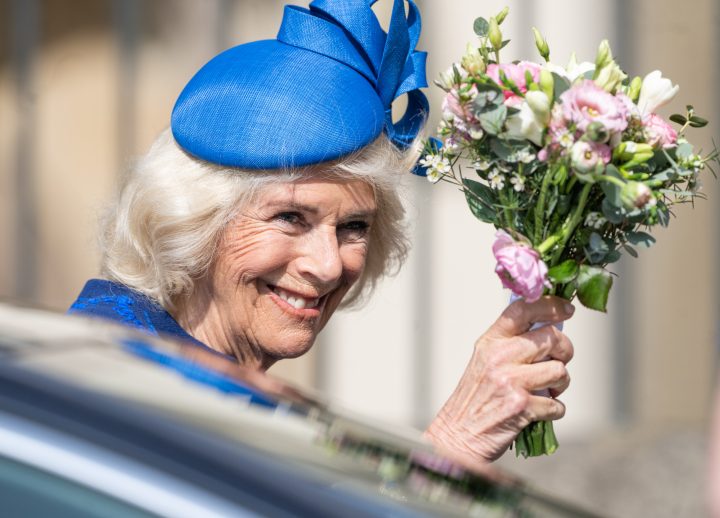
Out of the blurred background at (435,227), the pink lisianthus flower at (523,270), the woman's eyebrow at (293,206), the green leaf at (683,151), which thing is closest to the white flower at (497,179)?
the pink lisianthus flower at (523,270)

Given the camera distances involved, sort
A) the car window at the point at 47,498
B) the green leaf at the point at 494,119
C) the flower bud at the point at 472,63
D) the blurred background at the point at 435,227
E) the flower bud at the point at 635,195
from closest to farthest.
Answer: the car window at the point at 47,498 → the flower bud at the point at 635,195 → the green leaf at the point at 494,119 → the flower bud at the point at 472,63 → the blurred background at the point at 435,227

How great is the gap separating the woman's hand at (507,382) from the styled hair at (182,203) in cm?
52

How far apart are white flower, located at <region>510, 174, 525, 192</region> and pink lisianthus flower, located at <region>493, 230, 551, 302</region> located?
0.36 feet

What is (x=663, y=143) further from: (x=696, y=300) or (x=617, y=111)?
(x=696, y=300)

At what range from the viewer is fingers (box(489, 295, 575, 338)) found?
8.61 feet

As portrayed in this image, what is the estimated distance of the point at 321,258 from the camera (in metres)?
2.87

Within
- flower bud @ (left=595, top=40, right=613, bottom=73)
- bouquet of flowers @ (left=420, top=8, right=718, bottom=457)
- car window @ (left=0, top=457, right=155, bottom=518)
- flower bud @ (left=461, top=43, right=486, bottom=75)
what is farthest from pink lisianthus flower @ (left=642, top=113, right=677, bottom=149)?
car window @ (left=0, top=457, right=155, bottom=518)

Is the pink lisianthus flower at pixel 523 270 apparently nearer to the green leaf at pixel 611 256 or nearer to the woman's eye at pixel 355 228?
the green leaf at pixel 611 256

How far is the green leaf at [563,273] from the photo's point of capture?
2.54 m

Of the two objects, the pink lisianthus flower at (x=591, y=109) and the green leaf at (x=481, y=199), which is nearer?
the pink lisianthus flower at (x=591, y=109)

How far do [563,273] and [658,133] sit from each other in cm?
33

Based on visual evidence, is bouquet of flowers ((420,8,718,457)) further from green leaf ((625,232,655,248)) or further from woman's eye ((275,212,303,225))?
woman's eye ((275,212,303,225))

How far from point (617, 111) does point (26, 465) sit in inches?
55.0

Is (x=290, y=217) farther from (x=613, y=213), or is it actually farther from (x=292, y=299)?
(x=613, y=213)
